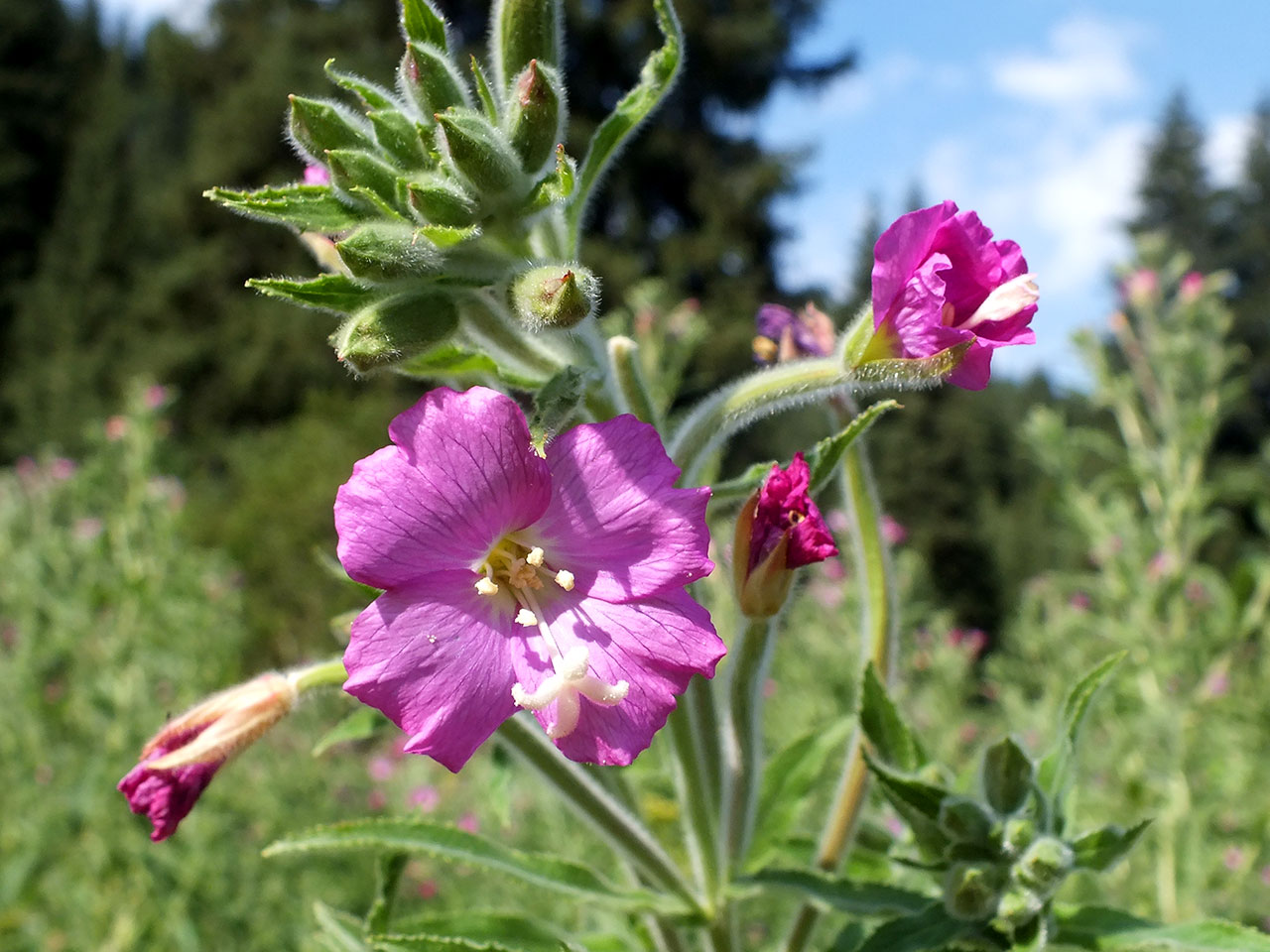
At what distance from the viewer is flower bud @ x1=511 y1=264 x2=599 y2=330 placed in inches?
42.8

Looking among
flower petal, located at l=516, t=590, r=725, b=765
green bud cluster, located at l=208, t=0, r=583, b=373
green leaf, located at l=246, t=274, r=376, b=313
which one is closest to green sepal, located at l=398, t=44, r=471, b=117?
green bud cluster, located at l=208, t=0, r=583, b=373

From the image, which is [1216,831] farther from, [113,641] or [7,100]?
[7,100]

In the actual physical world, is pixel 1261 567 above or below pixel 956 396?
above

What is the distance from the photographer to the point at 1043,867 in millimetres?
1230

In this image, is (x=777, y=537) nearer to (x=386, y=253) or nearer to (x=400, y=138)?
(x=386, y=253)

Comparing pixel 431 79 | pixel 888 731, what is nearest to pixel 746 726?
pixel 888 731

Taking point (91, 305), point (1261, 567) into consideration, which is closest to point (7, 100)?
point (91, 305)

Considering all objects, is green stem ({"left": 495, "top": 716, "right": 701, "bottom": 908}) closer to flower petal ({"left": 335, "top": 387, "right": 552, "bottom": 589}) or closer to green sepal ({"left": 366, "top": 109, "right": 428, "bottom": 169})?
flower petal ({"left": 335, "top": 387, "right": 552, "bottom": 589})

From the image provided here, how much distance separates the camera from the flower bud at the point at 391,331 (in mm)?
1104

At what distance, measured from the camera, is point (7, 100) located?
1410 inches

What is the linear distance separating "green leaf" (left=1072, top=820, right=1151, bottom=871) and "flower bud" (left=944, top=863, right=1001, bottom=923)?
13 centimetres

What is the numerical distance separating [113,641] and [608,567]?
4.93 m

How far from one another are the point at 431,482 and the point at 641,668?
29 centimetres

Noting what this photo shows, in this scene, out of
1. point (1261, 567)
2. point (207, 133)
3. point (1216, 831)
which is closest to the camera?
point (1216, 831)
